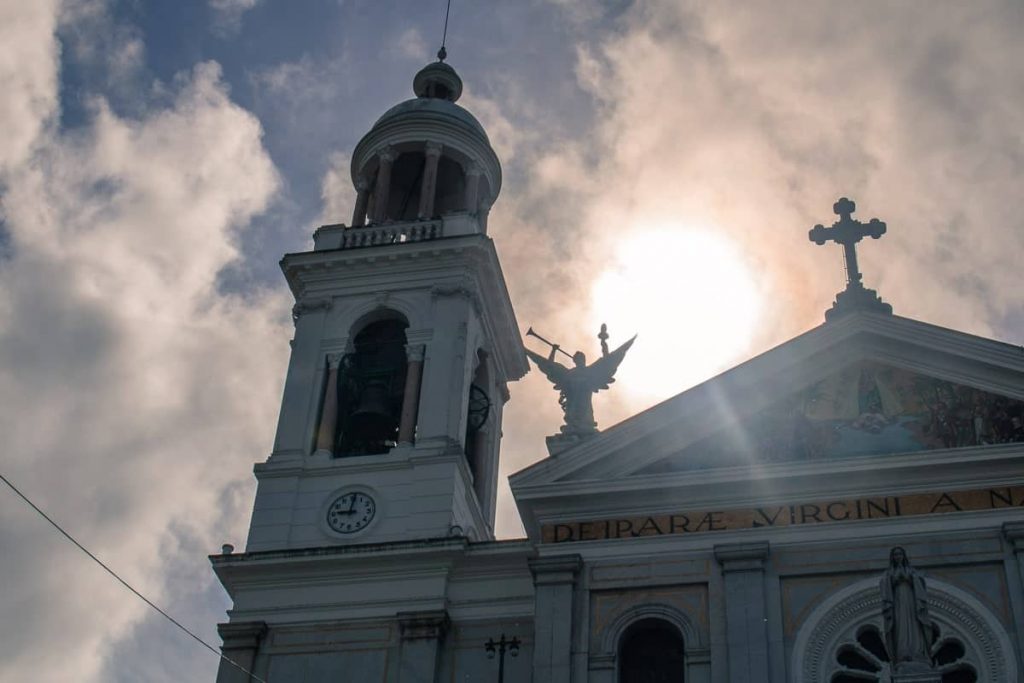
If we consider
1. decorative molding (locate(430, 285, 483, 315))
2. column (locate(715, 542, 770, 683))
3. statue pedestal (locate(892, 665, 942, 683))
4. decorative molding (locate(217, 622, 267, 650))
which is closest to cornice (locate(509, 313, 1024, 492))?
column (locate(715, 542, 770, 683))

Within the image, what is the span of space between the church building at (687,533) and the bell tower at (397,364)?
72 millimetres

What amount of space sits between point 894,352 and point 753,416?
2.27m

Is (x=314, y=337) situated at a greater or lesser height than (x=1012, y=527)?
greater

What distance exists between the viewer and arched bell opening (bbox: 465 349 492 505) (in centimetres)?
2966

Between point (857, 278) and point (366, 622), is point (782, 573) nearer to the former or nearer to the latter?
point (857, 278)

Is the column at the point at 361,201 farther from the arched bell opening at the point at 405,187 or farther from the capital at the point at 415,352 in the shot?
the capital at the point at 415,352

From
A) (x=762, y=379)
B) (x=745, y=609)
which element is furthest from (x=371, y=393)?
(x=745, y=609)

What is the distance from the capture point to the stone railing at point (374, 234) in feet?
99.7

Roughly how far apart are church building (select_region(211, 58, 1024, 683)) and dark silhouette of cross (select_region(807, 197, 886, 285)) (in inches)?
1.3

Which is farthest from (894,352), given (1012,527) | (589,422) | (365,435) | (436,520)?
(365,435)

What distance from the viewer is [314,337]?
29.2 meters

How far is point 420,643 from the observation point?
77.9 ft

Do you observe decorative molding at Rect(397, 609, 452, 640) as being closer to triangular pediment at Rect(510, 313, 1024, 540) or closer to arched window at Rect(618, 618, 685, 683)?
triangular pediment at Rect(510, 313, 1024, 540)

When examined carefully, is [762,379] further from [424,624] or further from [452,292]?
[452,292]
